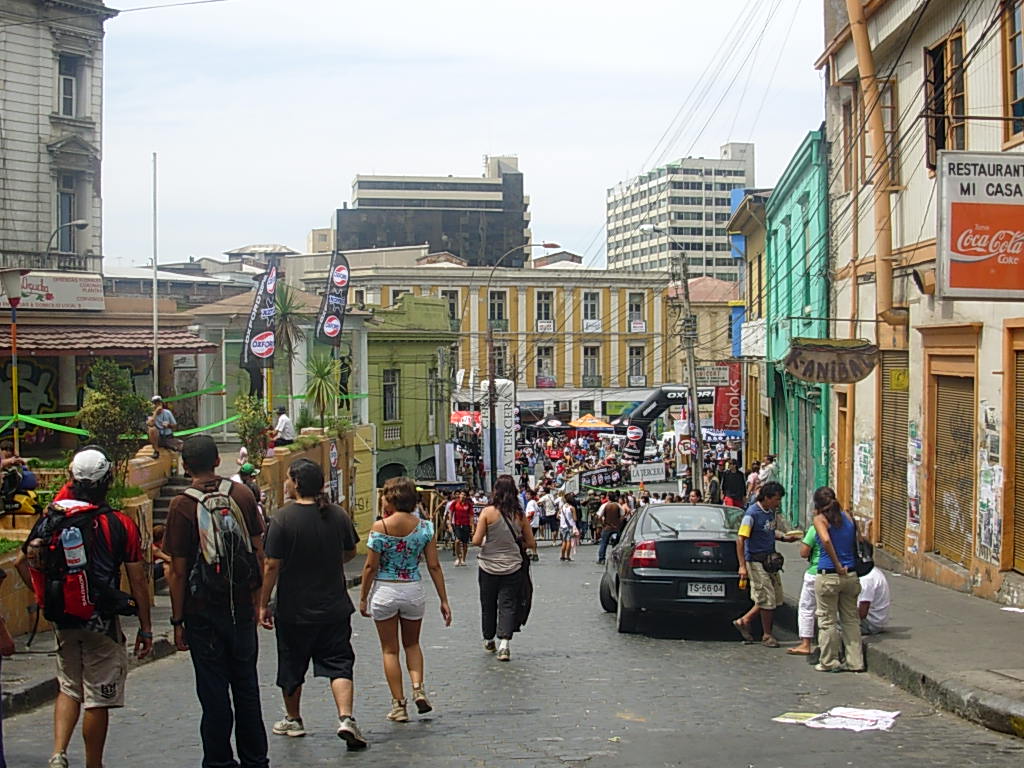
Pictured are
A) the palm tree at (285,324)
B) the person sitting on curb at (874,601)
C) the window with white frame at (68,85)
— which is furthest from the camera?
the window with white frame at (68,85)

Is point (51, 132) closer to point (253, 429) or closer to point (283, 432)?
point (283, 432)

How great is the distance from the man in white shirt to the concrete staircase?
→ 37.5ft

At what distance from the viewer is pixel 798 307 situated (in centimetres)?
2727

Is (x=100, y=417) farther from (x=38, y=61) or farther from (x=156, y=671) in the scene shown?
(x=38, y=61)

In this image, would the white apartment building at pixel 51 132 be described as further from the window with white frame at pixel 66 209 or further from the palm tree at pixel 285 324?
the palm tree at pixel 285 324

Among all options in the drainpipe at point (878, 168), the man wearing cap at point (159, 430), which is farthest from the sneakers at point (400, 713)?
the man wearing cap at point (159, 430)

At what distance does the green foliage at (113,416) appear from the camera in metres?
17.2

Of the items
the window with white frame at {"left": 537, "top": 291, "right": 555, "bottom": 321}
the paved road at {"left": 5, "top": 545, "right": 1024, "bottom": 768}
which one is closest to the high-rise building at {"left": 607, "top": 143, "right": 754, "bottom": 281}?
the window with white frame at {"left": 537, "top": 291, "right": 555, "bottom": 321}

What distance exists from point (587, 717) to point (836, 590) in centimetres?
325

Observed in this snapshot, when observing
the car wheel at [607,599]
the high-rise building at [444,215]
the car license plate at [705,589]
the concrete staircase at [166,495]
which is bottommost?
the car wheel at [607,599]

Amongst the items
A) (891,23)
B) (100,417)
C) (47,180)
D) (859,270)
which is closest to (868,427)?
(859,270)

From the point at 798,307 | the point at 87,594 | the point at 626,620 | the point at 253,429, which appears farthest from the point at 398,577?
the point at 798,307

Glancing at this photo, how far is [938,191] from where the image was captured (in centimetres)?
1138

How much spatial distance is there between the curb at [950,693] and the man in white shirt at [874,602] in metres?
0.47
